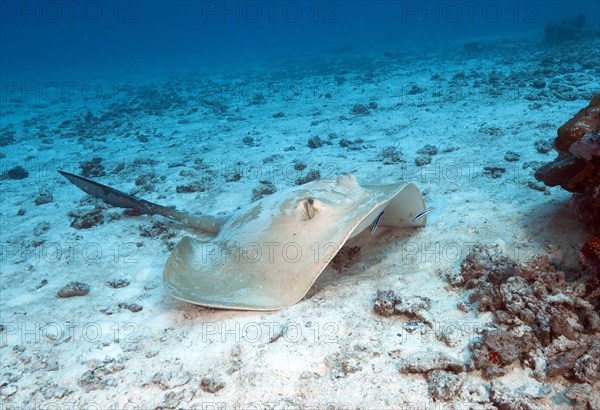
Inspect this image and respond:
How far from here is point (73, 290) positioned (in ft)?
11.9

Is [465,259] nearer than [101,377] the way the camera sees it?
No

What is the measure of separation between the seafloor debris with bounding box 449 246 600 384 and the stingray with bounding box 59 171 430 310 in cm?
96

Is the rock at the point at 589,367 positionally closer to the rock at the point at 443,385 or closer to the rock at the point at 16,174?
the rock at the point at 443,385

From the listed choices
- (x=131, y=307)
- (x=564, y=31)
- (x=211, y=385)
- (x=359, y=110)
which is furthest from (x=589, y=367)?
(x=564, y=31)

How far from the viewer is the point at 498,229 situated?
360cm

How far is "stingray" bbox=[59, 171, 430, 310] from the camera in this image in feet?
8.71

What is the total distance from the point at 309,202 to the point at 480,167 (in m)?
3.43

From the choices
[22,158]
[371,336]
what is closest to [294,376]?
[371,336]

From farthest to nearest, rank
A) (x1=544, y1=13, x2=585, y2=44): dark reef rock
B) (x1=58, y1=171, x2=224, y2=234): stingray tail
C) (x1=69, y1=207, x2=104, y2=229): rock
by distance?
(x1=544, y1=13, x2=585, y2=44): dark reef rock, (x1=69, y1=207, x2=104, y2=229): rock, (x1=58, y1=171, x2=224, y2=234): stingray tail

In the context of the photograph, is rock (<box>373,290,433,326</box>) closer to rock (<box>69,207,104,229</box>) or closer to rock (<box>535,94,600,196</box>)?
rock (<box>535,94,600,196</box>)

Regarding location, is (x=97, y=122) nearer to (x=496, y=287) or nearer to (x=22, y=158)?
(x=22, y=158)

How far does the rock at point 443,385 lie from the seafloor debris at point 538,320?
0.19m

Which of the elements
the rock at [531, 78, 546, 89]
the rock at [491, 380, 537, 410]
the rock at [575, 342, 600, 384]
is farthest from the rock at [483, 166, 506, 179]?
the rock at [531, 78, 546, 89]

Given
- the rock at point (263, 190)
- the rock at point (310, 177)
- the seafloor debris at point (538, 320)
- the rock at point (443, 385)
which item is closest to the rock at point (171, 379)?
the rock at point (443, 385)
